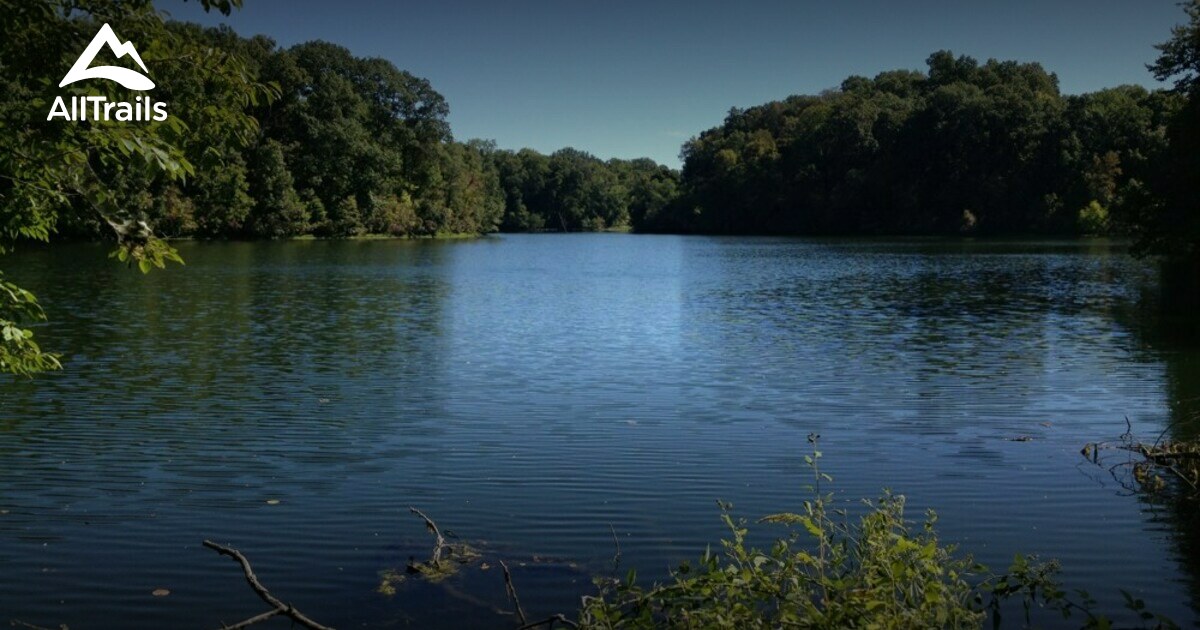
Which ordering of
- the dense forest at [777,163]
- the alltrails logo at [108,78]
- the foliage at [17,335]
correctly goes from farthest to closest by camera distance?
the dense forest at [777,163] < the foliage at [17,335] < the alltrails logo at [108,78]

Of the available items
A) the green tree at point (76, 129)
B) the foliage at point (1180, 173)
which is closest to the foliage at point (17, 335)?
the green tree at point (76, 129)

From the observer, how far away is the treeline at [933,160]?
111 meters

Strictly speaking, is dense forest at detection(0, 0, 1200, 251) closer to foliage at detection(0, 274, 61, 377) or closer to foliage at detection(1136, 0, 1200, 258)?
foliage at detection(1136, 0, 1200, 258)

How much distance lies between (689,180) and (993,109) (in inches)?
2206

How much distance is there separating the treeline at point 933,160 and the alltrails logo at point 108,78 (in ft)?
322

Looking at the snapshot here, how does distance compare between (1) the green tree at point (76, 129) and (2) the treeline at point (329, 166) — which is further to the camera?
(2) the treeline at point (329, 166)

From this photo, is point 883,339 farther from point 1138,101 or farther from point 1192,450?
point 1138,101

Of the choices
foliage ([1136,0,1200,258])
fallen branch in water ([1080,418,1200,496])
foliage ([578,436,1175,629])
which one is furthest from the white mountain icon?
foliage ([1136,0,1200,258])

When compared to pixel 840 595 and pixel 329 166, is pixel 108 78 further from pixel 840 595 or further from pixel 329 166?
pixel 329 166

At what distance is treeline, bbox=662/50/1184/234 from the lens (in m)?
111

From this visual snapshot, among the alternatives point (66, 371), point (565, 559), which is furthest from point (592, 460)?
point (66, 371)

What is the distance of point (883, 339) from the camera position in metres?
25.3

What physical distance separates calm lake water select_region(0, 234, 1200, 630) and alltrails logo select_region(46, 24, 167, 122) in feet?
11.7

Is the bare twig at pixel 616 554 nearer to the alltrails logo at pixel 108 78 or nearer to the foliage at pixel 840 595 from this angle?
the foliage at pixel 840 595
